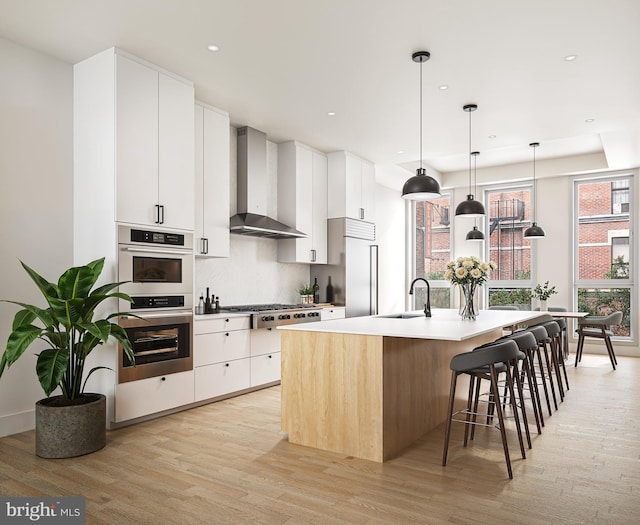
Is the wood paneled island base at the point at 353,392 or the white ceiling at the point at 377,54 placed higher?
the white ceiling at the point at 377,54

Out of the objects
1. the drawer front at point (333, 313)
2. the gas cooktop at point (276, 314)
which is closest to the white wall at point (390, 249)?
the drawer front at point (333, 313)

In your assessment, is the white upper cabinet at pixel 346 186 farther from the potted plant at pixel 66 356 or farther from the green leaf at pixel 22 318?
the green leaf at pixel 22 318

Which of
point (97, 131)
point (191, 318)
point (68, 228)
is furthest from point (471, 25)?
point (68, 228)

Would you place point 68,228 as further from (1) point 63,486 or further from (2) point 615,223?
(2) point 615,223

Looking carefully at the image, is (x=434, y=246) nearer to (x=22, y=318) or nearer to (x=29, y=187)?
(x=29, y=187)

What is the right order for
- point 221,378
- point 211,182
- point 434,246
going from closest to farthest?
point 221,378 → point 211,182 → point 434,246

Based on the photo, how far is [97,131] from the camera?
4.05m

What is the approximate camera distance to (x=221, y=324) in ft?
16.0

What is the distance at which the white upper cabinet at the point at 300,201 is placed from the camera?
6453 mm

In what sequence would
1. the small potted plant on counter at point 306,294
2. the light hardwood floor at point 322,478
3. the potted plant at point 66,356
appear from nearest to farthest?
1. the light hardwood floor at point 322,478
2. the potted plant at point 66,356
3. the small potted plant on counter at point 306,294

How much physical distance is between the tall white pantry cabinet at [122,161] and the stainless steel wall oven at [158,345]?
103 mm

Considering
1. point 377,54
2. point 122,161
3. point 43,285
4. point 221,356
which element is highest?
point 377,54

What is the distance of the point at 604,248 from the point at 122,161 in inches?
299

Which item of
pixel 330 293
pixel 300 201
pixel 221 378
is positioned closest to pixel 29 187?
pixel 221 378
